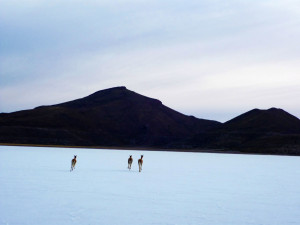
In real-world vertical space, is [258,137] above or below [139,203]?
above

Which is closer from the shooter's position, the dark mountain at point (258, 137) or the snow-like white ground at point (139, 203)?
the snow-like white ground at point (139, 203)

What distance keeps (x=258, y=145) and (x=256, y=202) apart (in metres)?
144

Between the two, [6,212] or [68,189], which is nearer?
[6,212]

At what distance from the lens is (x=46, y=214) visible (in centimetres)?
1512

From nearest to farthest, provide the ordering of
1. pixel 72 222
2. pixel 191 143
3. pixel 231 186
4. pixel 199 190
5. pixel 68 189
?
pixel 72 222 < pixel 68 189 < pixel 199 190 < pixel 231 186 < pixel 191 143

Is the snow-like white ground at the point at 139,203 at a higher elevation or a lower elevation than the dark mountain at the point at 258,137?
lower

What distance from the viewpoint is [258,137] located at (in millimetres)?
174125

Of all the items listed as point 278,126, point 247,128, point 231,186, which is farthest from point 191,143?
point 231,186

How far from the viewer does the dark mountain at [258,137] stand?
15012cm

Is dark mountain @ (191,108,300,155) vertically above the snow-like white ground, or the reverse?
dark mountain @ (191,108,300,155)

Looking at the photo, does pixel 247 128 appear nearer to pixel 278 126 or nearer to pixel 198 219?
pixel 278 126

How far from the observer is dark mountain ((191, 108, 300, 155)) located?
5910 inches

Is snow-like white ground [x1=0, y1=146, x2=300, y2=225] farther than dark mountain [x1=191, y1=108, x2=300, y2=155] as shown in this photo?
No

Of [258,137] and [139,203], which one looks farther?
[258,137]
